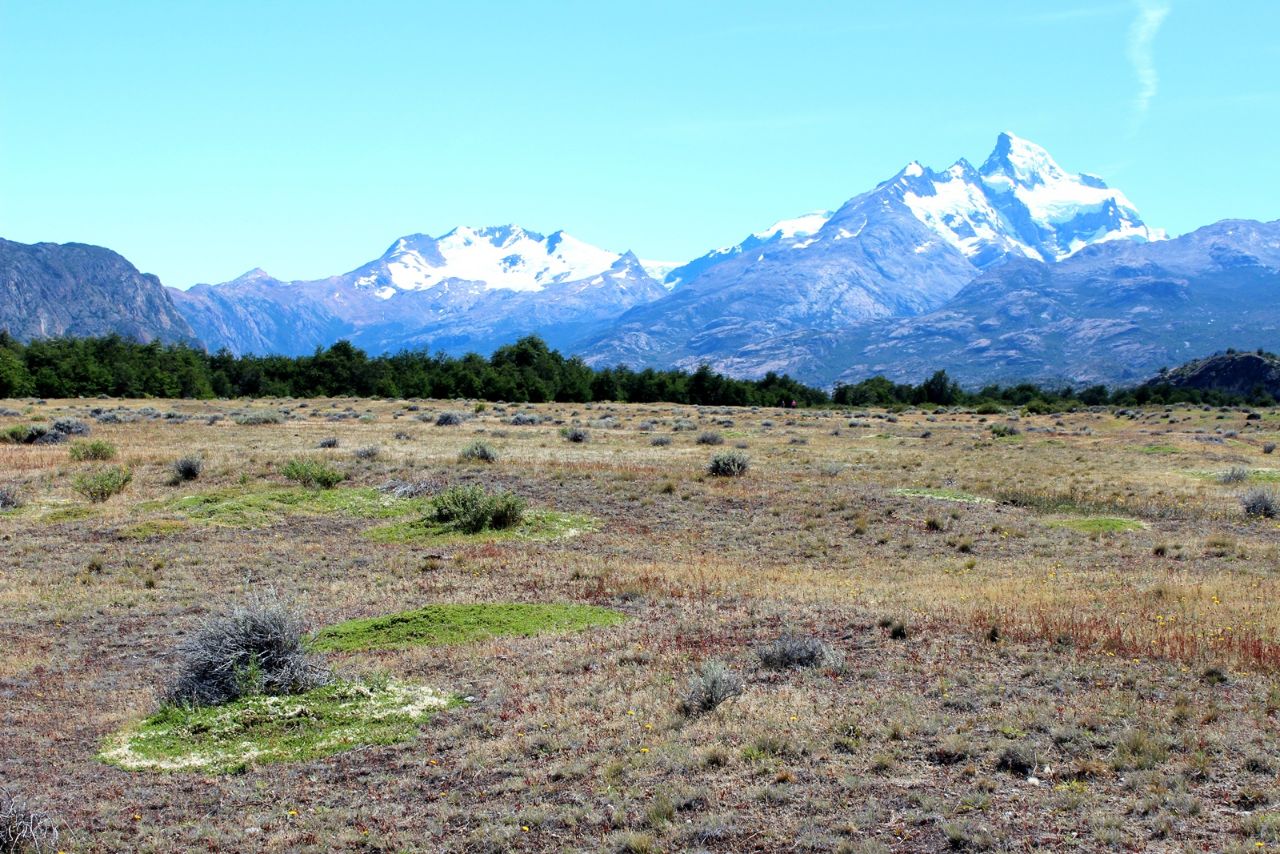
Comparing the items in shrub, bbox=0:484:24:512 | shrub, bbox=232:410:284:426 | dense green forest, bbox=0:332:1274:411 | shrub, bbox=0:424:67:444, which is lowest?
shrub, bbox=0:484:24:512

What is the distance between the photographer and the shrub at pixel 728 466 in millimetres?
31531

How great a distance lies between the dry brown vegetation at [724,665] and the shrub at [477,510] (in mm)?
1184

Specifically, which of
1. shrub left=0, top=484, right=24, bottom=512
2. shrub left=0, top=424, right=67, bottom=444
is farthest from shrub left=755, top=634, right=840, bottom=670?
shrub left=0, top=424, right=67, bottom=444

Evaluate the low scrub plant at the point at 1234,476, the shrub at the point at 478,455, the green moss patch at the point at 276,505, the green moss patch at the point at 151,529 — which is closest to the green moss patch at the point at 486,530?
the green moss patch at the point at 276,505

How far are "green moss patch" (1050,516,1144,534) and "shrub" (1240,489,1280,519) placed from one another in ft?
13.3

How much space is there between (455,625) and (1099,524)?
54.4 ft

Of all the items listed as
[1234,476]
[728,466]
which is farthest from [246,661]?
[1234,476]

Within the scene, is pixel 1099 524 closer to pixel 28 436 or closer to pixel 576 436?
pixel 576 436

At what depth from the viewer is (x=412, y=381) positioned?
10375 cm

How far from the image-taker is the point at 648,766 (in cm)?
882

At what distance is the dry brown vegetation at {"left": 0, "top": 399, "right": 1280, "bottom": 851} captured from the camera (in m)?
7.76

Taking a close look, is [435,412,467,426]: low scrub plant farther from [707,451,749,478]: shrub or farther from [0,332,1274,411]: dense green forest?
[0,332,1274,411]: dense green forest

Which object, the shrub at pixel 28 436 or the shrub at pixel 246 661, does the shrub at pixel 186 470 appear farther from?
the shrub at pixel 246 661

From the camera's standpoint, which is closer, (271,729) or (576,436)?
(271,729)
